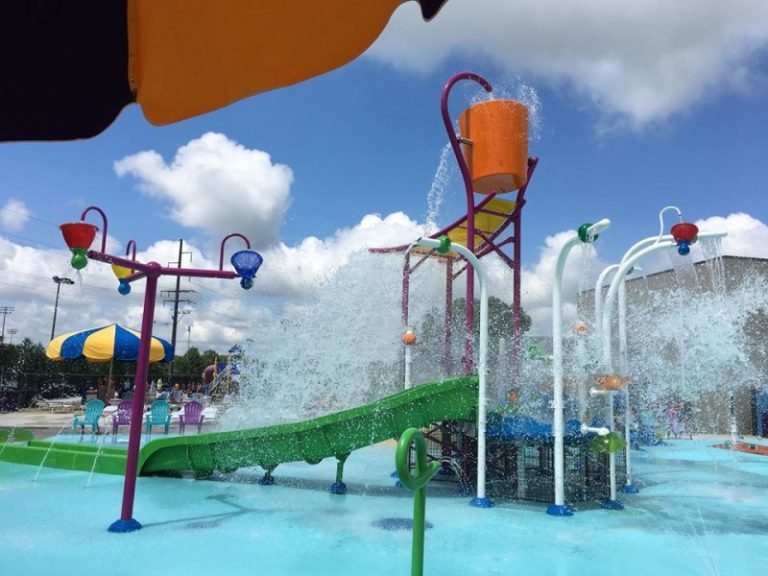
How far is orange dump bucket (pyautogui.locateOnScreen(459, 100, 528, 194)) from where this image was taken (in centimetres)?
874

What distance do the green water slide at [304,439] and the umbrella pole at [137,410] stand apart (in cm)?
231

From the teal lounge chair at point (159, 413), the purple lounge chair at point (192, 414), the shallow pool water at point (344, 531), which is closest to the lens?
the shallow pool water at point (344, 531)

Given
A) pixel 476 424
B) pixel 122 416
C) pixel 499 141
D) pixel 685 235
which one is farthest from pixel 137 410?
pixel 122 416

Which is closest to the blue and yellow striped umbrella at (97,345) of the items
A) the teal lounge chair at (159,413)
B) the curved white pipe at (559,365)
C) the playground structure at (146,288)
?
the teal lounge chair at (159,413)

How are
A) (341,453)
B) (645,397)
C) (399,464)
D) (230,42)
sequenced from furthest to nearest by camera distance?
(645,397) → (341,453) → (399,464) → (230,42)

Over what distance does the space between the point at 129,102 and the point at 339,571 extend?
4355mm

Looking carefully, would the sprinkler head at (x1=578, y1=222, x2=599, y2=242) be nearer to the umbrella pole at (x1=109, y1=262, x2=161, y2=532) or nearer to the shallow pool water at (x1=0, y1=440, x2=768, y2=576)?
the shallow pool water at (x1=0, y1=440, x2=768, y2=576)

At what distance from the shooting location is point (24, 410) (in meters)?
24.5

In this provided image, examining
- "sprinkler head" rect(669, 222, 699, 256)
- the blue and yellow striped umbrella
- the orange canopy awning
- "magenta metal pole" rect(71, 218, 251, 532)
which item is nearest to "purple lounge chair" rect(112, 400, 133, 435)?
the blue and yellow striped umbrella

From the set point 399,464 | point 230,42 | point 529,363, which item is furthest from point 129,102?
point 529,363

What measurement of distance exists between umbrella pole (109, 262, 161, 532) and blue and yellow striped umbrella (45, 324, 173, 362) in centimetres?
827

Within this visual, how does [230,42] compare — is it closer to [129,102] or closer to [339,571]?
[129,102]

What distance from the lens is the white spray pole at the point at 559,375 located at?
23.7 ft

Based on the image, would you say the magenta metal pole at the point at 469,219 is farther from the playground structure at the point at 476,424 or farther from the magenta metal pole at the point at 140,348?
the magenta metal pole at the point at 140,348
